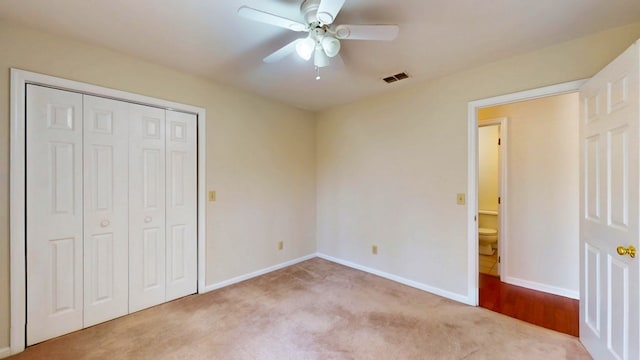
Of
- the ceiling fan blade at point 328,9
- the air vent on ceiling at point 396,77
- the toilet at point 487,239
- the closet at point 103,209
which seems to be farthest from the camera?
the toilet at point 487,239

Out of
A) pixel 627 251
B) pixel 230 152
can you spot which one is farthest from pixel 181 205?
pixel 627 251

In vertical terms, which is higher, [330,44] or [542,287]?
[330,44]

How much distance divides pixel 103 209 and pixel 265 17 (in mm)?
2121

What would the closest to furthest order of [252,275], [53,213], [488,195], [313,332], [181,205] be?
[53,213], [313,332], [181,205], [252,275], [488,195]

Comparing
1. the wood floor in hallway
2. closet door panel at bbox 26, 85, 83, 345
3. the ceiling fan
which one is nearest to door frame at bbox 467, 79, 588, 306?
the wood floor in hallway

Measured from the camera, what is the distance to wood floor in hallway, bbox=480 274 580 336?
2.32 metres

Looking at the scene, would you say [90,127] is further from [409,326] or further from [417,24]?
[409,326]

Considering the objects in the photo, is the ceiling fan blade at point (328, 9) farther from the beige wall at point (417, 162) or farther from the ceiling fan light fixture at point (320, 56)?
the beige wall at point (417, 162)

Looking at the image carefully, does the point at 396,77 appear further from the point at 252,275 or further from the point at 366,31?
the point at 252,275

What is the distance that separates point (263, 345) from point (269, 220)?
1.77 m

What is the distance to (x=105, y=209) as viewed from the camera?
2.32 m

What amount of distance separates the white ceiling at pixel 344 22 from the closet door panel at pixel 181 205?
2.07 feet

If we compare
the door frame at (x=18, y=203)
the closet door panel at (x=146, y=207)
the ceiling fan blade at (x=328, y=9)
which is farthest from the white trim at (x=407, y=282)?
the door frame at (x=18, y=203)

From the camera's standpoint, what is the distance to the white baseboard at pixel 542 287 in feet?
9.27
